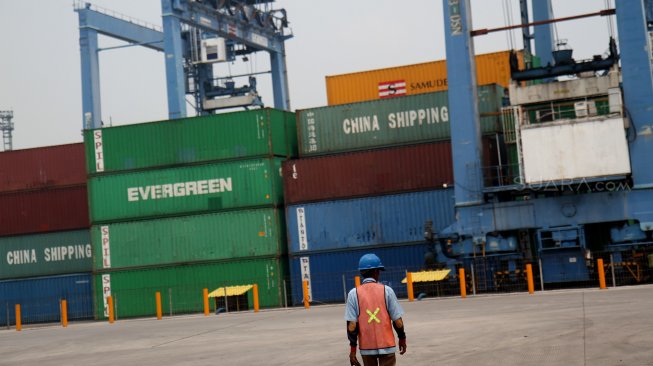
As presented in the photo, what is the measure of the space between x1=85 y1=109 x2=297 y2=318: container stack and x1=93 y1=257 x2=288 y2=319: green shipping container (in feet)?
0.12

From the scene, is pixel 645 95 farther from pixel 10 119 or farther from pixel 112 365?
pixel 10 119

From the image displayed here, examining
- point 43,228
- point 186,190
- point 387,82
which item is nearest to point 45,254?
point 43,228

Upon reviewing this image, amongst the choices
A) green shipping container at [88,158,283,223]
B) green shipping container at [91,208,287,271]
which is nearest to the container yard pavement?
green shipping container at [91,208,287,271]

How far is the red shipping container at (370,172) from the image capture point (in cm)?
3356

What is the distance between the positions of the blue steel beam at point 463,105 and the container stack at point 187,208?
8.08 metres

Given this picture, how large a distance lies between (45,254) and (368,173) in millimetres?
14227

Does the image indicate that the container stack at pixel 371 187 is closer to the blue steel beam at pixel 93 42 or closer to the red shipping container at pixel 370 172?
the red shipping container at pixel 370 172

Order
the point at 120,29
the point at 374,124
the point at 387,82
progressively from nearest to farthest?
the point at 374,124
the point at 387,82
the point at 120,29

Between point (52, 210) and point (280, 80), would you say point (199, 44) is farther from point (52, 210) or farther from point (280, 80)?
point (52, 210)

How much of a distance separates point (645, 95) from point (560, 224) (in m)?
4.39

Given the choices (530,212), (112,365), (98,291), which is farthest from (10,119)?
(112,365)

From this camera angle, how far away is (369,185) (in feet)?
113

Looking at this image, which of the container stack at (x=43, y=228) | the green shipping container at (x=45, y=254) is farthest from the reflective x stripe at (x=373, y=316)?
the green shipping container at (x=45, y=254)

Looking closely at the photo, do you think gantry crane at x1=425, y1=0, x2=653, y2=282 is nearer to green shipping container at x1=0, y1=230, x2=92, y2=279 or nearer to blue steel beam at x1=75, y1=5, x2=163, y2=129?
green shipping container at x1=0, y1=230, x2=92, y2=279
